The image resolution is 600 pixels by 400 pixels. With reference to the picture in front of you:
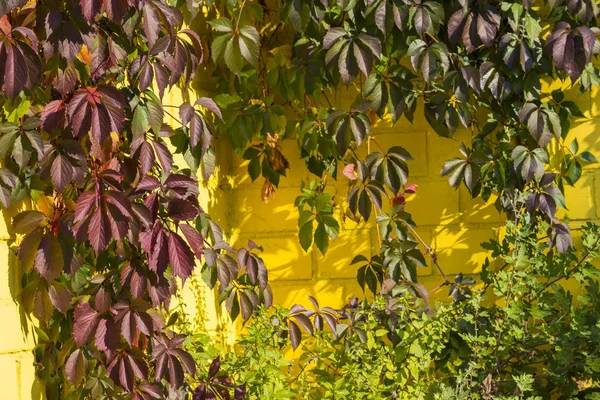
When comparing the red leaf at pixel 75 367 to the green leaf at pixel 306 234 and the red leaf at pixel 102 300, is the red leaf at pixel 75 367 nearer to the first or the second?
the red leaf at pixel 102 300

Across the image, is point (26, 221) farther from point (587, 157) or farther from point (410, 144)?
point (587, 157)

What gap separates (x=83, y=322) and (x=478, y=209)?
1.44 metres

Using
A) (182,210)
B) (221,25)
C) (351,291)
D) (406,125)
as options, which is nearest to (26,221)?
(182,210)

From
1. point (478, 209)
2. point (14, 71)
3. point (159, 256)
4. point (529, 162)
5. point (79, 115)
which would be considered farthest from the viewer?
point (478, 209)

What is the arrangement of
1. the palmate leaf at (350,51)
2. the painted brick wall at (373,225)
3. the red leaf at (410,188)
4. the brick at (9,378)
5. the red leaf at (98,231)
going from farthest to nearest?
the painted brick wall at (373,225) → the red leaf at (410,188) → the palmate leaf at (350,51) → the brick at (9,378) → the red leaf at (98,231)

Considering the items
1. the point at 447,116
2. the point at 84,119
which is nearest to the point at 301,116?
the point at 447,116

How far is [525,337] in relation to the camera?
97.0 inches

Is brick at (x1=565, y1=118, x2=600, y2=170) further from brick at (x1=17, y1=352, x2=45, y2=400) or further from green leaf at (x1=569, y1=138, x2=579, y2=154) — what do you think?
brick at (x1=17, y1=352, x2=45, y2=400)

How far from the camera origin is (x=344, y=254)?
3.09 m

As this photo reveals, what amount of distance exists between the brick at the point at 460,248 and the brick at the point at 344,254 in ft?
0.78

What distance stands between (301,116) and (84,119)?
1.16m

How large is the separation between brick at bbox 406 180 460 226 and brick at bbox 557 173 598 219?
34 centimetres

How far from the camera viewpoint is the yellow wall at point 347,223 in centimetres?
292

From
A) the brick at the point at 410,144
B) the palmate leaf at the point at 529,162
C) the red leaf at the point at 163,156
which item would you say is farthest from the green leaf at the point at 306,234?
the red leaf at the point at 163,156
